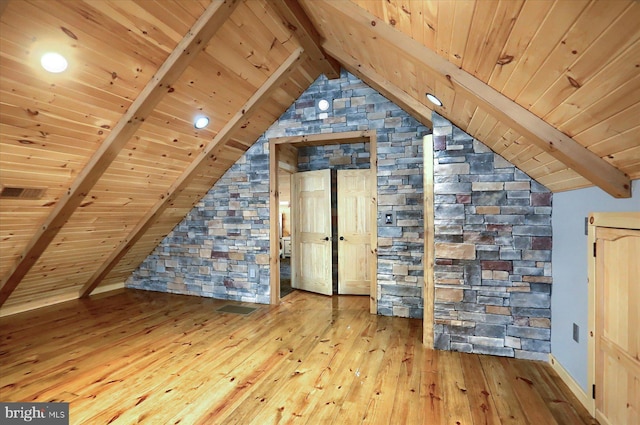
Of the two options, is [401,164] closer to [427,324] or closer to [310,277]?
[427,324]

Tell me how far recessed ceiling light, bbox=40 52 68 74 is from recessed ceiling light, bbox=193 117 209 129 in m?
1.30

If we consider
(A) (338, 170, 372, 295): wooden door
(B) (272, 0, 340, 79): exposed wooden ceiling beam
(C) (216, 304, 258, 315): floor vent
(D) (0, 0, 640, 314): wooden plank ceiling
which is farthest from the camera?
(A) (338, 170, 372, 295): wooden door

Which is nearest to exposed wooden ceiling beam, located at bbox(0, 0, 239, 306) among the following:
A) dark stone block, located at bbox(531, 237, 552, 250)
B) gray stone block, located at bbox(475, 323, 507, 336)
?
dark stone block, located at bbox(531, 237, 552, 250)

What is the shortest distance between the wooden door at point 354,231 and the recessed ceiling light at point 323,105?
3.95ft

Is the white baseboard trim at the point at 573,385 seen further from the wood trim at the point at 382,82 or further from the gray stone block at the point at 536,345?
the wood trim at the point at 382,82

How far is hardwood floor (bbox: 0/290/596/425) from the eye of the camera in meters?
2.05

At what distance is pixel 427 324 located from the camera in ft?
10.0

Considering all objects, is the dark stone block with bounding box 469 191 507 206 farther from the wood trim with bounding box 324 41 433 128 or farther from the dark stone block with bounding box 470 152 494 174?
the wood trim with bounding box 324 41 433 128

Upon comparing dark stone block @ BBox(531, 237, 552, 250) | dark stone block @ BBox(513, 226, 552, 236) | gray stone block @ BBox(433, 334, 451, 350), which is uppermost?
dark stone block @ BBox(513, 226, 552, 236)

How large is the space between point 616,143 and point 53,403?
382 cm

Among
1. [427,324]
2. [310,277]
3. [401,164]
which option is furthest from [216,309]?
[401,164]

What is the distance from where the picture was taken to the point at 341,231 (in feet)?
16.6

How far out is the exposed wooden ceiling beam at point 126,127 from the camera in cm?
238

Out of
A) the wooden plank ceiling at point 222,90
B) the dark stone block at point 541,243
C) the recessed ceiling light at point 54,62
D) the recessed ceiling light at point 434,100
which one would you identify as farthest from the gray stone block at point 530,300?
the recessed ceiling light at point 54,62
